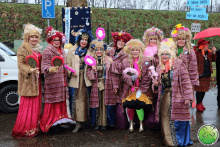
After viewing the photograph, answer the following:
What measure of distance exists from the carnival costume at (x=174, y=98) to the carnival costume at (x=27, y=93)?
2249 mm

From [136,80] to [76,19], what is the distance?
3.50 meters

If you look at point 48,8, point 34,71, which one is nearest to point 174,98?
point 34,71

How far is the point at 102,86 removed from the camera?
422cm

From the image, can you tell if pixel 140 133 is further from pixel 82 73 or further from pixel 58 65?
pixel 58 65

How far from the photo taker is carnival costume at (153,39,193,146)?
133 inches

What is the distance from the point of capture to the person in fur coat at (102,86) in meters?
4.15

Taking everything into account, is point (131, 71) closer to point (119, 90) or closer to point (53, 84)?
point (119, 90)

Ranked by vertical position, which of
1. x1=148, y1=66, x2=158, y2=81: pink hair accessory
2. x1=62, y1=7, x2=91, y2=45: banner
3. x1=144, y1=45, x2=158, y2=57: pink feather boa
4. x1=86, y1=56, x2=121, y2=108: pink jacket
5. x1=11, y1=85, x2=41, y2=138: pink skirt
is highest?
x1=62, y1=7, x2=91, y2=45: banner

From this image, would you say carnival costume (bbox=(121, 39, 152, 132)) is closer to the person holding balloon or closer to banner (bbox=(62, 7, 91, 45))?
the person holding balloon

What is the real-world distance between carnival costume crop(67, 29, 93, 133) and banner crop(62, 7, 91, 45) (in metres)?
2.47

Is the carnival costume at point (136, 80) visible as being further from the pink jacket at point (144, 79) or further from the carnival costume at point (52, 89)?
the carnival costume at point (52, 89)

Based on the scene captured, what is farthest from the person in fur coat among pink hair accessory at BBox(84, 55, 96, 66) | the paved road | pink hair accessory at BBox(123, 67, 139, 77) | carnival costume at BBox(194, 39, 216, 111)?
carnival costume at BBox(194, 39, 216, 111)

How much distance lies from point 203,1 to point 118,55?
4.45 metres

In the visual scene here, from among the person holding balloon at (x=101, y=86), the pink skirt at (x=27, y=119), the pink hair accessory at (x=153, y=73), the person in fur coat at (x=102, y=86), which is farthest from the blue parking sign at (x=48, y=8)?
the pink hair accessory at (x=153, y=73)
